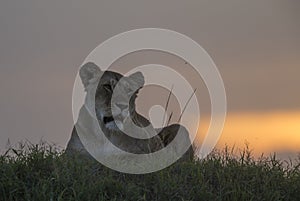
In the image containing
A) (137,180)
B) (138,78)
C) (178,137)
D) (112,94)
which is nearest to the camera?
(137,180)

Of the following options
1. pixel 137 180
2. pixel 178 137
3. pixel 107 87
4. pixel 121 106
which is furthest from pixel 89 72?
pixel 178 137

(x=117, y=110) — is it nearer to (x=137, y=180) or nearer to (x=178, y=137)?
(x=137, y=180)

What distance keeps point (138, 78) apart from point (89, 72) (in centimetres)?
41

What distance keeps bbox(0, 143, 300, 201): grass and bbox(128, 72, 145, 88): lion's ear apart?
75cm

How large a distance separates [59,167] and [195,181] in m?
0.95

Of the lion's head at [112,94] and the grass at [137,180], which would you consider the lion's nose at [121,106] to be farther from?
the grass at [137,180]

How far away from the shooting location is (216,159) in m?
4.84

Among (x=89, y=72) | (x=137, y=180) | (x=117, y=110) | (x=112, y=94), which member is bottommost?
(x=137, y=180)

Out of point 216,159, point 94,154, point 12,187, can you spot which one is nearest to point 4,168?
point 12,187

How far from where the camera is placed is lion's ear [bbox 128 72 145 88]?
16.2 feet

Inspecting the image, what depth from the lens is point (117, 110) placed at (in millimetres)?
4766

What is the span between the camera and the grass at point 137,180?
12.6 ft

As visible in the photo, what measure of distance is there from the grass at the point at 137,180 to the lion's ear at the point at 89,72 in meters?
0.65

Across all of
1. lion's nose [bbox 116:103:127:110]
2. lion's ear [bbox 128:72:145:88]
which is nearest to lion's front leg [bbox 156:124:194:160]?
lion's ear [bbox 128:72:145:88]
